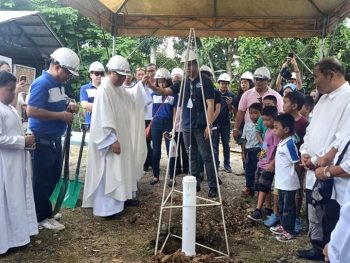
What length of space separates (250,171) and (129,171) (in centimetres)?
181

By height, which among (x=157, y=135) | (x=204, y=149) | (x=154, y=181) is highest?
(x=157, y=135)

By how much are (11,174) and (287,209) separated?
2859mm

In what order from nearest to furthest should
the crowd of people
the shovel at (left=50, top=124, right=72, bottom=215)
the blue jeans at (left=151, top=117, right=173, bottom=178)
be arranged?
the crowd of people < the shovel at (left=50, top=124, right=72, bottom=215) < the blue jeans at (left=151, top=117, right=173, bottom=178)

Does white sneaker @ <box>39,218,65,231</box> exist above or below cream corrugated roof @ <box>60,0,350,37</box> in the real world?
below

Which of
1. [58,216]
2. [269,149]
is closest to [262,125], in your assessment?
[269,149]

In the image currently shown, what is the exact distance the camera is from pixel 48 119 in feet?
13.5

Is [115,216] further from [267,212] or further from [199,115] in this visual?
[267,212]

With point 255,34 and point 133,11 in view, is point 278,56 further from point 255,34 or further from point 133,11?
point 133,11

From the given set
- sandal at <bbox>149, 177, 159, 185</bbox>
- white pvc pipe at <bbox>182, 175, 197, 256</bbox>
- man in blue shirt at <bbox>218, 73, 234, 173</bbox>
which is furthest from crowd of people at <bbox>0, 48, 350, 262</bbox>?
man in blue shirt at <bbox>218, 73, 234, 173</bbox>

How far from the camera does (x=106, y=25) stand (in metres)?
6.40

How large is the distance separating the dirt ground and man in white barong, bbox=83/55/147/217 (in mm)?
269

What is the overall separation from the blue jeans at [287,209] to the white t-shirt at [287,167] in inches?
3.2

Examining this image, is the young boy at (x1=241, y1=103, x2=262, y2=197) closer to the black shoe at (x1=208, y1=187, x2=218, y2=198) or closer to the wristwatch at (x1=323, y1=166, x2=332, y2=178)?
the black shoe at (x1=208, y1=187, x2=218, y2=198)

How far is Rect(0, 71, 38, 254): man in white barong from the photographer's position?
3.52m
